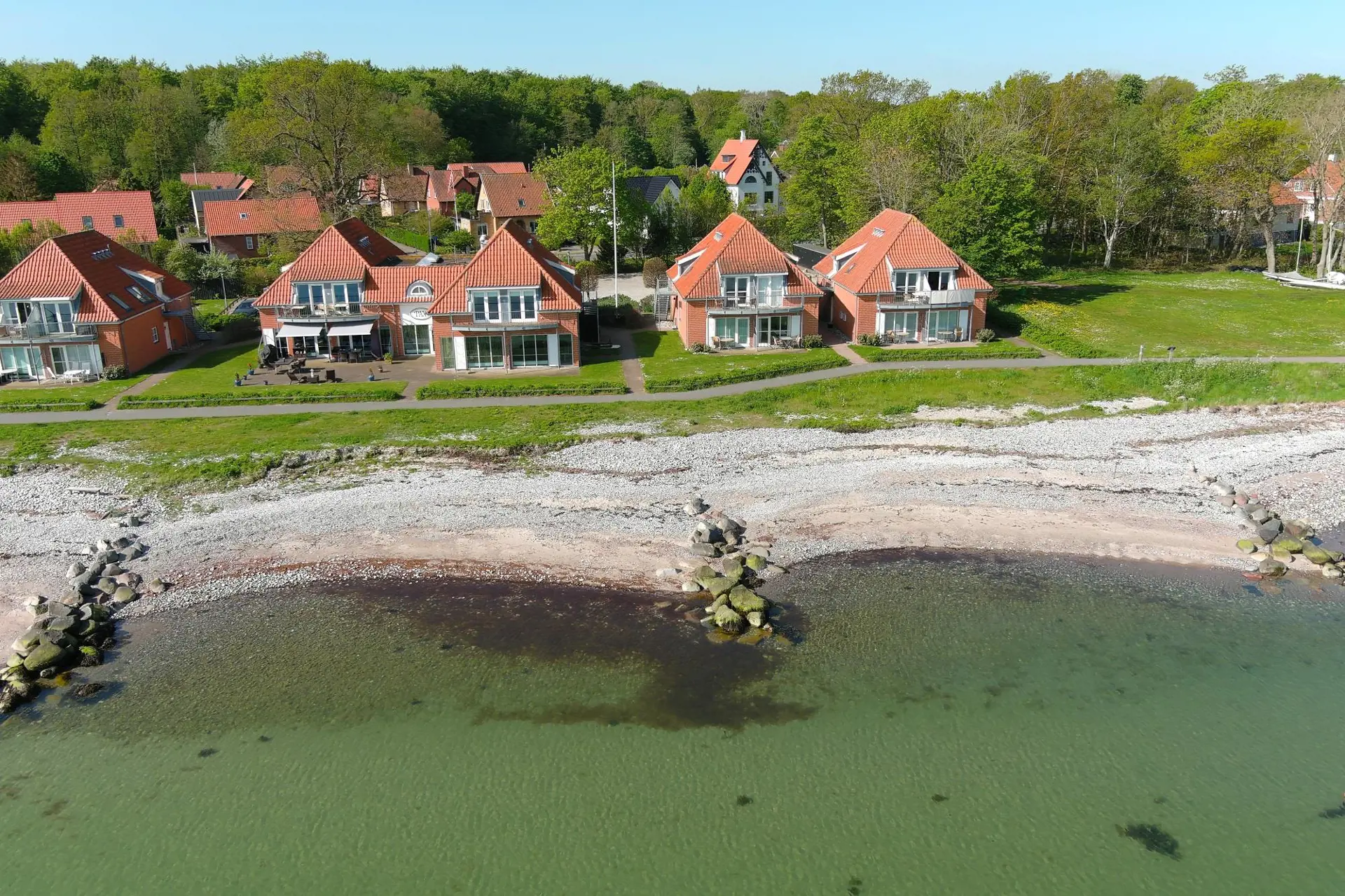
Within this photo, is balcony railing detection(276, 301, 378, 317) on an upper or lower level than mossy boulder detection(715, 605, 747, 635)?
upper

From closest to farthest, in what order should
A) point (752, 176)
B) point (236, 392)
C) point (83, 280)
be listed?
1. point (236, 392)
2. point (83, 280)
3. point (752, 176)

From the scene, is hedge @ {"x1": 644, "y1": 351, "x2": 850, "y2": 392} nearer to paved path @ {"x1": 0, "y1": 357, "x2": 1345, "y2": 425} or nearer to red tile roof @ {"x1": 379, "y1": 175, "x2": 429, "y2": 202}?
paved path @ {"x1": 0, "y1": 357, "x2": 1345, "y2": 425}

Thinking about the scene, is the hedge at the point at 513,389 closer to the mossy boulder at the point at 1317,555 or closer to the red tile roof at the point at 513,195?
the mossy boulder at the point at 1317,555

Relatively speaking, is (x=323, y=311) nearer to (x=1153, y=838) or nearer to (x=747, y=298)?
(x=747, y=298)

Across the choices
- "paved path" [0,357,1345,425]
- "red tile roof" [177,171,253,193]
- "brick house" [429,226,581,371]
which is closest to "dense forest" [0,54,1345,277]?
"red tile roof" [177,171,253,193]

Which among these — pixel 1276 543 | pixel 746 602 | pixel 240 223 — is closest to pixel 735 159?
pixel 240 223

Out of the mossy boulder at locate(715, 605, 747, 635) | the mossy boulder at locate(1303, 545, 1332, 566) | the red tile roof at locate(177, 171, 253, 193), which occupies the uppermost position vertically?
the red tile roof at locate(177, 171, 253, 193)

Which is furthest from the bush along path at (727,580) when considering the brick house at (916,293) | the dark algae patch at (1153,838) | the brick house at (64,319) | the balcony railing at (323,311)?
the brick house at (64,319)
